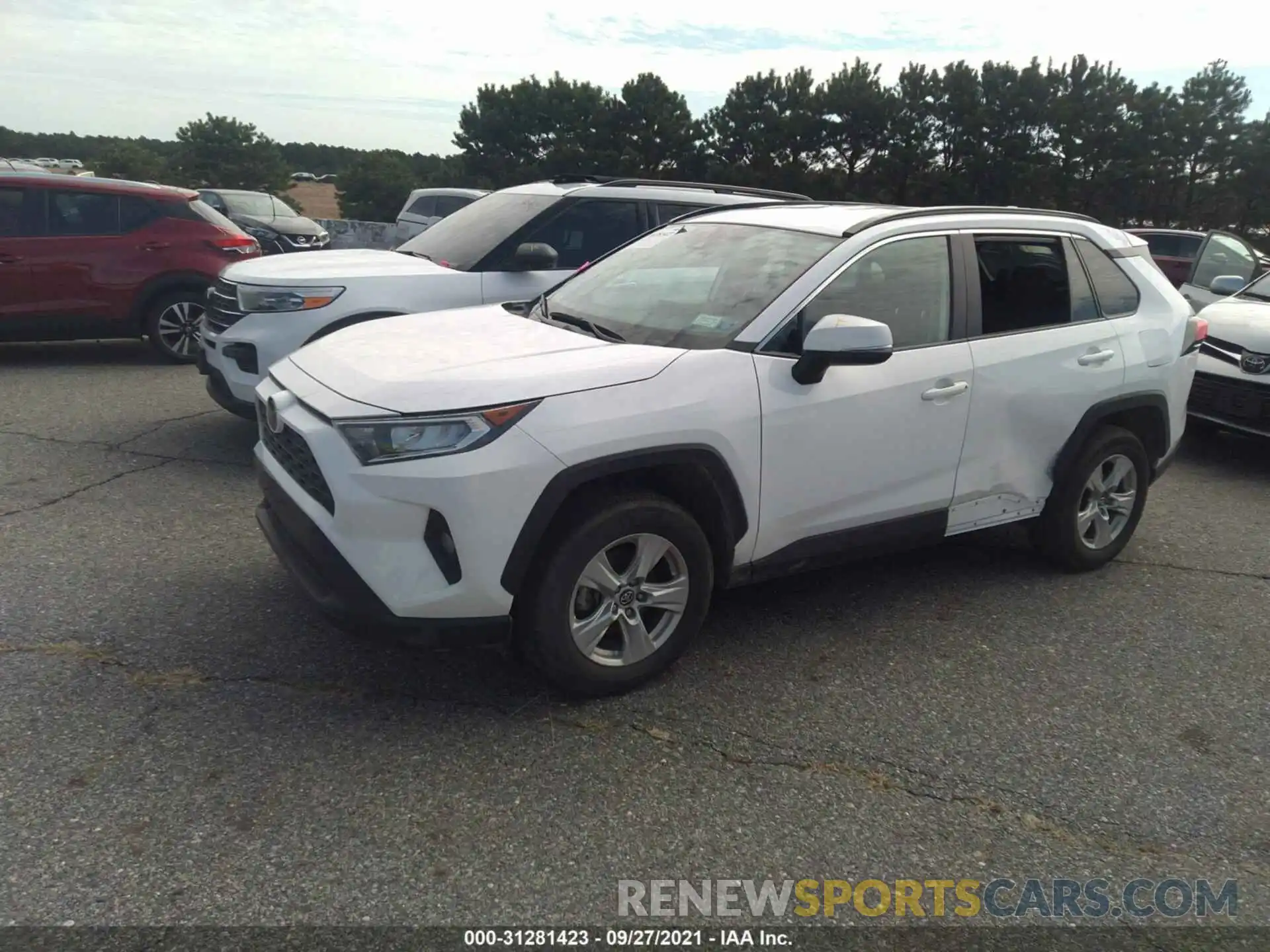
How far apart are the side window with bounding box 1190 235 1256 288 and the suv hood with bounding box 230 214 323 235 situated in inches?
613

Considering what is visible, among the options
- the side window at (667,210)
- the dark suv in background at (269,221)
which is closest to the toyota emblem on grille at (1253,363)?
the side window at (667,210)

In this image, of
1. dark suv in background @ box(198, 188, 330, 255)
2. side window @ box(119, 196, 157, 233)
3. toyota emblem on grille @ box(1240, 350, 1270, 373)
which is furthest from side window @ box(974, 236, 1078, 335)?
dark suv in background @ box(198, 188, 330, 255)

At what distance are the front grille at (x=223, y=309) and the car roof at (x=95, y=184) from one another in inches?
137

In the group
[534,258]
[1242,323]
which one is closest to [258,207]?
[534,258]

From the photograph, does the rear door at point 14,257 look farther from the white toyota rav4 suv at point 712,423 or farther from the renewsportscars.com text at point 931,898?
the renewsportscars.com text at point 931,898

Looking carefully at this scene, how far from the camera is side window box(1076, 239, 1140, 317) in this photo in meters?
4.84

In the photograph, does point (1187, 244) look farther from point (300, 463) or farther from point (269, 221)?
point (269, 221)

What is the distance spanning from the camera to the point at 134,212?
29.9 feet

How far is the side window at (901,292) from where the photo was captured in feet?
12.9

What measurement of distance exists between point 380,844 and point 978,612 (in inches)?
113

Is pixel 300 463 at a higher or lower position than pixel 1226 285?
lower

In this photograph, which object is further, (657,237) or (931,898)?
(657,237)

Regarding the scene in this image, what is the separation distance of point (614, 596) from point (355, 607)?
853 millimetres

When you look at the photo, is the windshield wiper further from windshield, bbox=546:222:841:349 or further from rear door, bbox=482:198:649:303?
rear door, bbox=482:198:649:303
